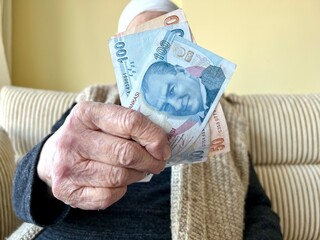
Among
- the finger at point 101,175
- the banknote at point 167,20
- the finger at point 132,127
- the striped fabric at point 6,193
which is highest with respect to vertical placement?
the banknote at point 167,20

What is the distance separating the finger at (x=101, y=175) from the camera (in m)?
0.58

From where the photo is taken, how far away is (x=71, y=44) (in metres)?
1.68

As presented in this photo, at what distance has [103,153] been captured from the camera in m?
0.58

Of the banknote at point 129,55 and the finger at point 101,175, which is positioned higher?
the banknote at point 129,55

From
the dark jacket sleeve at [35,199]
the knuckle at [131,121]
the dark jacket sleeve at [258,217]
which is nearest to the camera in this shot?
the knuckle at [131,121]

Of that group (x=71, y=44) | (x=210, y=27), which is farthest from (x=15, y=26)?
(x=210, y=27)

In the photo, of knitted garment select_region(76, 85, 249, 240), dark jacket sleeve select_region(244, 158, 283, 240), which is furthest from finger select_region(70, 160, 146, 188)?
dark jacket sleeve select_region(244, 158, 283, 240)

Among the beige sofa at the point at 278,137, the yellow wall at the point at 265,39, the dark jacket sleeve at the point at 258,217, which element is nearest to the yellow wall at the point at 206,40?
the yellow wall at the point at 265,39

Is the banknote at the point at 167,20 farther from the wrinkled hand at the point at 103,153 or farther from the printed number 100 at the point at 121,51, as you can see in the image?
the wrinkled hand at the point at 103,153

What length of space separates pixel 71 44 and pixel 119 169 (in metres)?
1.20

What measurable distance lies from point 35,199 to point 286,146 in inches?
34.2

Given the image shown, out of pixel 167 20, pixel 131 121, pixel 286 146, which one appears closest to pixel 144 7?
pixel 167 20

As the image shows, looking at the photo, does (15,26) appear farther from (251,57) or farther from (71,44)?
(251,57)

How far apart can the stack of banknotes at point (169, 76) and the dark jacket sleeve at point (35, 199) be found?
0.26m
